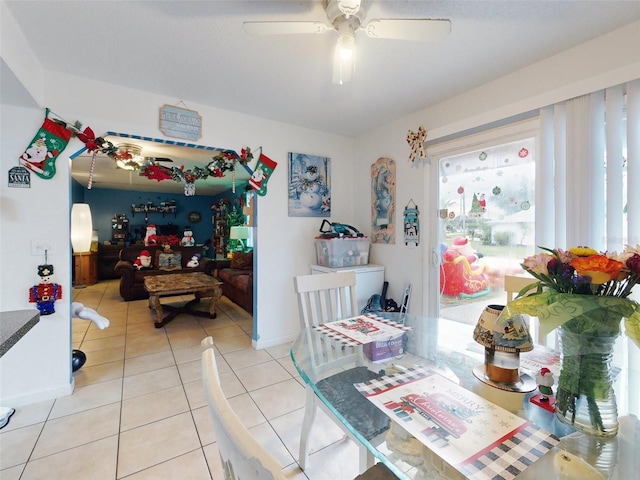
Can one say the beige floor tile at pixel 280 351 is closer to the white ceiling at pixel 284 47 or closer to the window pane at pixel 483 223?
the window pane at pixel 483 223

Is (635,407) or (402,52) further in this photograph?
(402,52)

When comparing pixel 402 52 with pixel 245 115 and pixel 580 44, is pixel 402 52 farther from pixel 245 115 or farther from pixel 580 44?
pixel 245 115

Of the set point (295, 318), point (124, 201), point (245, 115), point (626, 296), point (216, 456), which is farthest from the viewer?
point (124, 201)

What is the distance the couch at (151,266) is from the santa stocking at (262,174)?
3.17m

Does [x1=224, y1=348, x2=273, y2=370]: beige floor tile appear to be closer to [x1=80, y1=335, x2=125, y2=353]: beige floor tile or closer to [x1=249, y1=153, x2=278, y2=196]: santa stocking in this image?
[x1=80, y1=335, x2=125, y2=353]: beige floor tile

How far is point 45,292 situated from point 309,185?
248 centimetres

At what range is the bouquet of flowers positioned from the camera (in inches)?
28.0

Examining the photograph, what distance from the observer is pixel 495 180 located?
235 centimetres

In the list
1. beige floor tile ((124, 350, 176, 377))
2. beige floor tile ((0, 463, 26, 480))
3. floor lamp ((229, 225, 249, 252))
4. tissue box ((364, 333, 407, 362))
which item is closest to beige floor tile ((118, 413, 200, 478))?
beige floor tile ((0, 463, 26, 480))

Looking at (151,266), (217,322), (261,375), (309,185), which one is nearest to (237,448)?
(261,375)

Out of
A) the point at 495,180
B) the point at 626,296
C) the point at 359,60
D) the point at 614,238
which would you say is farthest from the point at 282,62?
the point at 614,238

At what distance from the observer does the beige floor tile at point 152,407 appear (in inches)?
73.7

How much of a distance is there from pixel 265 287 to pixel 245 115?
1.81m

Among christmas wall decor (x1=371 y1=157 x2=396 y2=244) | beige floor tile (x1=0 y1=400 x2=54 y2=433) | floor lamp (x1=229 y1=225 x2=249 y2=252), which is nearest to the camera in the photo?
beige floor tile (x1=0 y1=400 x2=54 y2=433)
